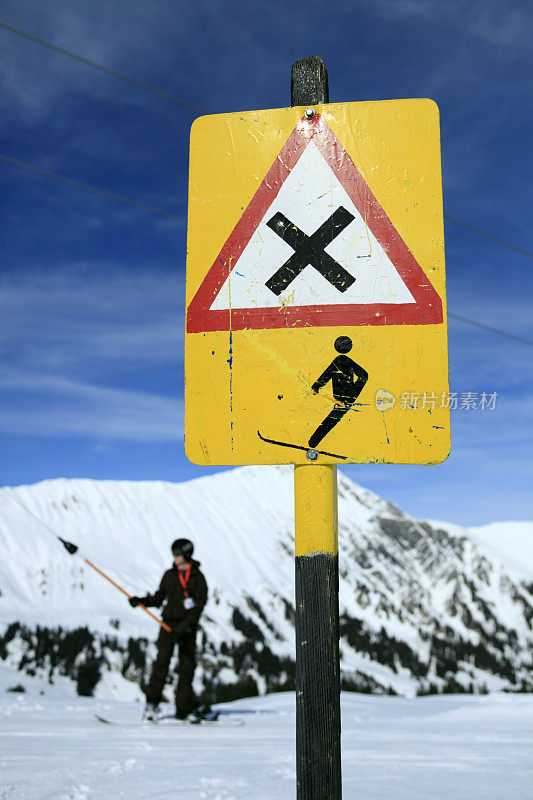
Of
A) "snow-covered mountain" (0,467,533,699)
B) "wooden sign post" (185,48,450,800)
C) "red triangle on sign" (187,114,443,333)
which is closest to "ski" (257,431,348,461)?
"wooden sign post" (185,48,450,800)

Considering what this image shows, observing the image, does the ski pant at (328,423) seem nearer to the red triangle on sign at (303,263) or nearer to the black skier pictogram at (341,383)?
the black skier pictogram at (341,383)

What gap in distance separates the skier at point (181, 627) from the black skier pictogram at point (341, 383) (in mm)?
4259

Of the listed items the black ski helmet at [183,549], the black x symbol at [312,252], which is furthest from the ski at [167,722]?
the black x symbol at [312,252]

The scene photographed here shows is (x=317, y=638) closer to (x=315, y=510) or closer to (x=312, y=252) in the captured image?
(x=315, y=510)

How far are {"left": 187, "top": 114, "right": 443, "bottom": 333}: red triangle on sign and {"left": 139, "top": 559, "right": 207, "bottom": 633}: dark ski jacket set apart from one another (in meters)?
4.60

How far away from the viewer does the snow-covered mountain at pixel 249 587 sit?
25.2 metres

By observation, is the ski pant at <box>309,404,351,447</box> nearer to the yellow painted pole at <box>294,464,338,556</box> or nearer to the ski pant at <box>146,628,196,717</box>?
the yellow painted pole at <box>294,464,338,556</box>

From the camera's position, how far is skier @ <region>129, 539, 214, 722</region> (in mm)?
5660

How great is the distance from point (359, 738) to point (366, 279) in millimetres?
4039

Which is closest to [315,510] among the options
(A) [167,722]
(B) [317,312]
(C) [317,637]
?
(C) [317,637]

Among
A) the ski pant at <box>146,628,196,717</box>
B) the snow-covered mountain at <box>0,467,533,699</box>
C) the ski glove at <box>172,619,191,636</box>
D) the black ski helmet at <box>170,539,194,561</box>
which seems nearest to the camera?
the ski pant at <box>146,628,196,717</box>

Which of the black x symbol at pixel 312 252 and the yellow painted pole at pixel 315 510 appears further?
the black x symbol at pixel 312 252

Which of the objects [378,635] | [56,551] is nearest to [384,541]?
[378,635]

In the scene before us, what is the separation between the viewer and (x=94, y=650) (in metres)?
23.4
